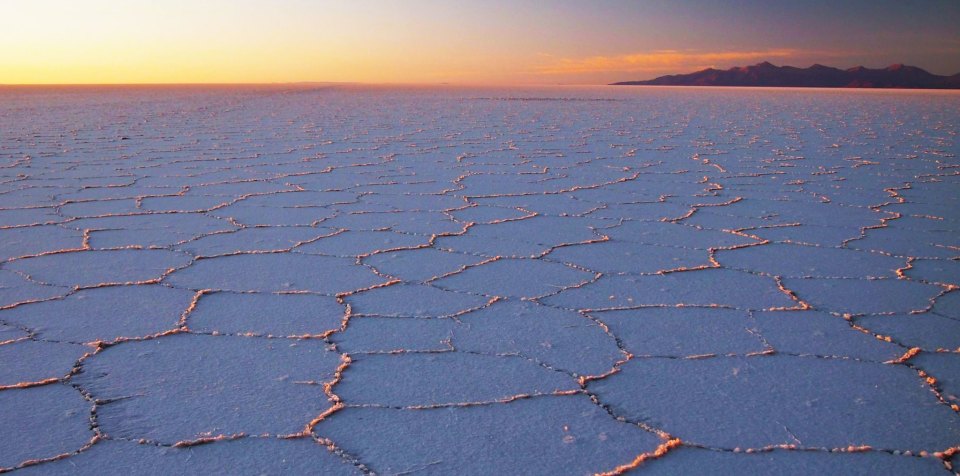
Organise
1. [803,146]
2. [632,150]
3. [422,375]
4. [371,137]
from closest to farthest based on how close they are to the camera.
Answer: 1. [422,375]
2. [632,150]
3. [803,146]
4. [371,137]

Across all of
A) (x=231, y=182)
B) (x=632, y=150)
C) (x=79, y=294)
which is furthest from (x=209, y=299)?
(x=632, y=150)


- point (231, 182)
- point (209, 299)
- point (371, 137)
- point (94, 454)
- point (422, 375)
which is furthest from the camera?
point (371, 137)

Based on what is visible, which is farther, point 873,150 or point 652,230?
point 873,150

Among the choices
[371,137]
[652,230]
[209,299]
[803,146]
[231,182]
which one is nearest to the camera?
[209,299]

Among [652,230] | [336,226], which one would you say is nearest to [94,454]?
[336,226]

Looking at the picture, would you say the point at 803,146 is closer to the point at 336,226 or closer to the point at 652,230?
the point at 652,230

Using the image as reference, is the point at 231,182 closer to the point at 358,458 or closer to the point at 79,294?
the point at 79,294
